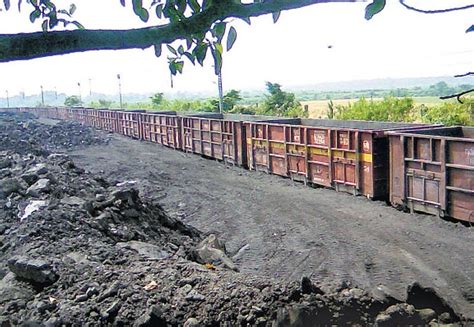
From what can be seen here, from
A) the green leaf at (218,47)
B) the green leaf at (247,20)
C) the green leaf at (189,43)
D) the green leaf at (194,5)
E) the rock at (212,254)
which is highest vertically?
the green leaf at (194,5)

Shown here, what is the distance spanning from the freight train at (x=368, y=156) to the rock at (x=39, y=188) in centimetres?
680

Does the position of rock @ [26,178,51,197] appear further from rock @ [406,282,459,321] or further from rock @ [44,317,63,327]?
rock @ [406,282,459,321]

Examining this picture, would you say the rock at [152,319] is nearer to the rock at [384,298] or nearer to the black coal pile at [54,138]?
the rock at [384,298]

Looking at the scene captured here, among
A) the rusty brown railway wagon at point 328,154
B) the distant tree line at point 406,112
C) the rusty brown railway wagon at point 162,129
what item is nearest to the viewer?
the rusty brown railway wagon at point 328,154

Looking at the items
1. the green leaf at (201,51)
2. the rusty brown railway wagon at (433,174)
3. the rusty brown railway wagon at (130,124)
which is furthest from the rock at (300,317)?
the rusty brown railway wagon at (130,124)

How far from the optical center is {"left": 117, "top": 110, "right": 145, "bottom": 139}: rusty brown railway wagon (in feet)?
108

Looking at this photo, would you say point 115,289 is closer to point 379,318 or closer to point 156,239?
point 379,318

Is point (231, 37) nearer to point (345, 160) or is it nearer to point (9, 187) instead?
point (9, 187)

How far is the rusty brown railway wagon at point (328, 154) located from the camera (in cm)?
1294

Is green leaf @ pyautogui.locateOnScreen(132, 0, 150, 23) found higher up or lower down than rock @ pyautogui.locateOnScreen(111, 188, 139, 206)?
higher up

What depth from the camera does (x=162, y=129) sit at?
2838 centimetres

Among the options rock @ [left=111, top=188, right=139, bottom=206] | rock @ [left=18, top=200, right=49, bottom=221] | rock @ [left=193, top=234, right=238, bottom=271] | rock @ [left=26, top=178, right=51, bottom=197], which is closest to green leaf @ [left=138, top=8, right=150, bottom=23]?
rock @ [left=193, top=234, right=238, bottom=271]

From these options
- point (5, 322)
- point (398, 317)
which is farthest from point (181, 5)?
point (5, 322)

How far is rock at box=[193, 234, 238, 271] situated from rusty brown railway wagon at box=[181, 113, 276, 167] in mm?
10390
